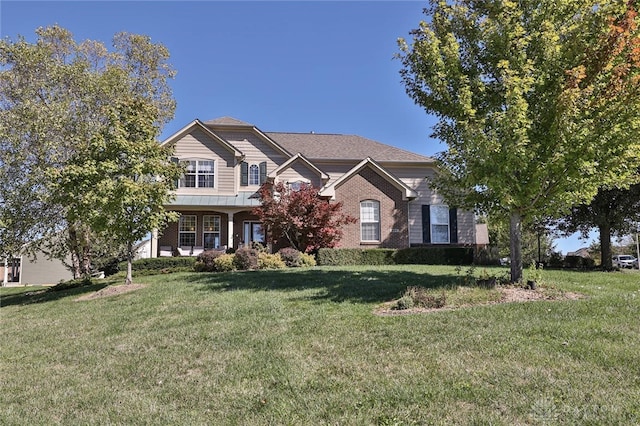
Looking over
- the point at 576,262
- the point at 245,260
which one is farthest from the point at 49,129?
the point at 576,262

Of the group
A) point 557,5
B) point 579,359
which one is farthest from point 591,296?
point 557,5

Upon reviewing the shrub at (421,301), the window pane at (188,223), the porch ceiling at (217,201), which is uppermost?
the porch ceiling at (217,201)

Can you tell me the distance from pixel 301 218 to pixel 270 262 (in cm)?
323

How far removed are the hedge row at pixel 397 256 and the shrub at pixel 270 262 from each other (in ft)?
7.86

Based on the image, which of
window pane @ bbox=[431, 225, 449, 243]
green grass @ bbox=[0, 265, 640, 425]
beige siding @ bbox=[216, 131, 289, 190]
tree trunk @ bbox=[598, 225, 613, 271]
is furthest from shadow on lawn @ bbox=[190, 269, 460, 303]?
beige siding @ bbox=[216, 131, 289, 190]

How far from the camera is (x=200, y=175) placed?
24.4 m

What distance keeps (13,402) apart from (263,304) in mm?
4663

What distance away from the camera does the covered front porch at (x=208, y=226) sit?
23.1 metres

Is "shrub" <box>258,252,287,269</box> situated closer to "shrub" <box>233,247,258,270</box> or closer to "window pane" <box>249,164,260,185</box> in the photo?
"shrub" <box>233,247,258,270</box>

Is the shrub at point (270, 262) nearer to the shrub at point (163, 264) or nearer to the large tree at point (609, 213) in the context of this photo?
the shrub at point (163, 264)

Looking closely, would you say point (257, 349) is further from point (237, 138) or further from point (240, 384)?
point (237, 138)

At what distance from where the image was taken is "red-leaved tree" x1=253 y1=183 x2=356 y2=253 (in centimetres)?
2009

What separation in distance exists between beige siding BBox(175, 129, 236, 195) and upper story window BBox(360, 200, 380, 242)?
23.7 feet

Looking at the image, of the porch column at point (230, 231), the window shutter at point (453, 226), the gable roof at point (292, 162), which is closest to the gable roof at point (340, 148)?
the gable roof at point (292, 162)
